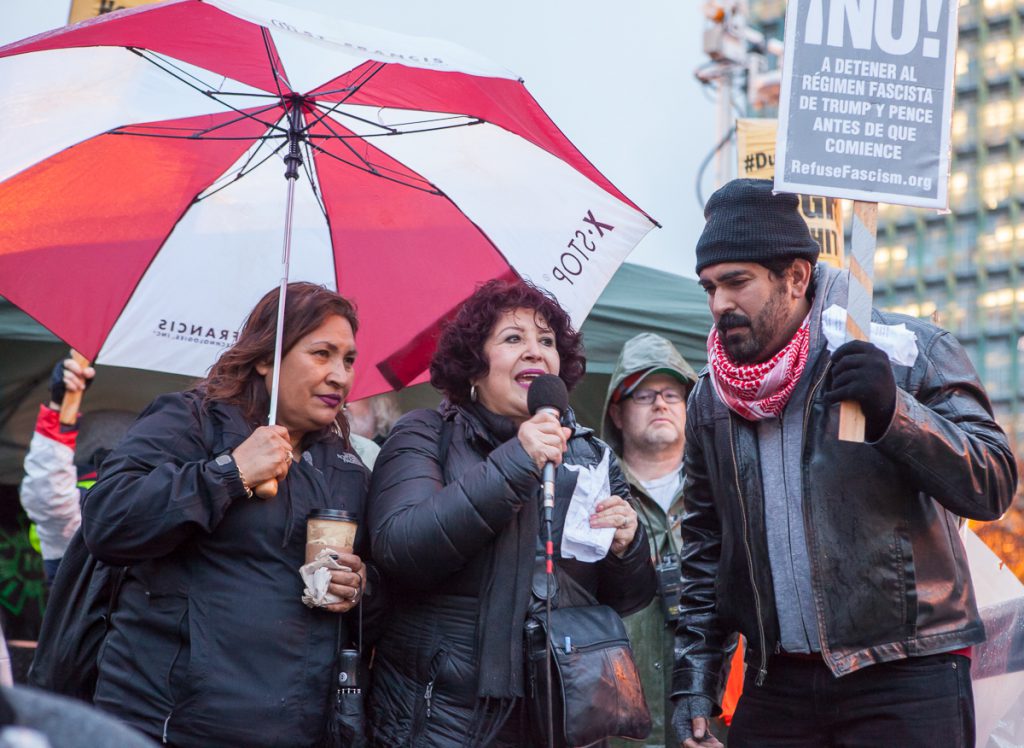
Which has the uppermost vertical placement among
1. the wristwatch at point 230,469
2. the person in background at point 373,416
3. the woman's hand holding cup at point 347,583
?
the person in background at point 373,416

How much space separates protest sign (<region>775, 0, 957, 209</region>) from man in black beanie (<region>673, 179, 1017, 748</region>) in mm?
390

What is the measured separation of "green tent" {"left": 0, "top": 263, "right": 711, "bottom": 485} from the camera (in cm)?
613

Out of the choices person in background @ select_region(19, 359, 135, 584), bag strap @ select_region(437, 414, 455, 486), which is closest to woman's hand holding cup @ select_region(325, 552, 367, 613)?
bag strap @ select_region(437, 414, 455, 486)

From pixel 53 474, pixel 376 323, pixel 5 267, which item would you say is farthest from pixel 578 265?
pixel 53 474

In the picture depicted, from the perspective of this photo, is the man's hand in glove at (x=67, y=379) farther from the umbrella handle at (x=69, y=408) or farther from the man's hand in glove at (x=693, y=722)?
the man's hand in glove at (x=693, y=722)

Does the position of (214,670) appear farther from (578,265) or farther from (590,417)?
(590,417)

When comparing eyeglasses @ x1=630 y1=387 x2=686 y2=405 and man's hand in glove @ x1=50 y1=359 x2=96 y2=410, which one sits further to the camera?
eyeglasses @ x1=630 y1=387 x2=686 y2=405

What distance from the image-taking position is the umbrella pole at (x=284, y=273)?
3137 millimetres

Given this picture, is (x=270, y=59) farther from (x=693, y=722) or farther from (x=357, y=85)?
(x=693, y=722)

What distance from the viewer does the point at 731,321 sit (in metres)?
3.18

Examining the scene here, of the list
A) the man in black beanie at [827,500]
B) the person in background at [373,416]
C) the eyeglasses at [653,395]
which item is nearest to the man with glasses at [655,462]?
the eyeglasses at [653,395]

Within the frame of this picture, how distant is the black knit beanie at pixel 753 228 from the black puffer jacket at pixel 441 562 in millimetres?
811

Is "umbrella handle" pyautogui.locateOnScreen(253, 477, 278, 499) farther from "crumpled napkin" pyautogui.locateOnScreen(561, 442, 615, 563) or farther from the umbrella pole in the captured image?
"crumpled napkin" pyautogui.locateOnScreen(561, 442, 615, 563)

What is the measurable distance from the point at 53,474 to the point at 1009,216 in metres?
101
